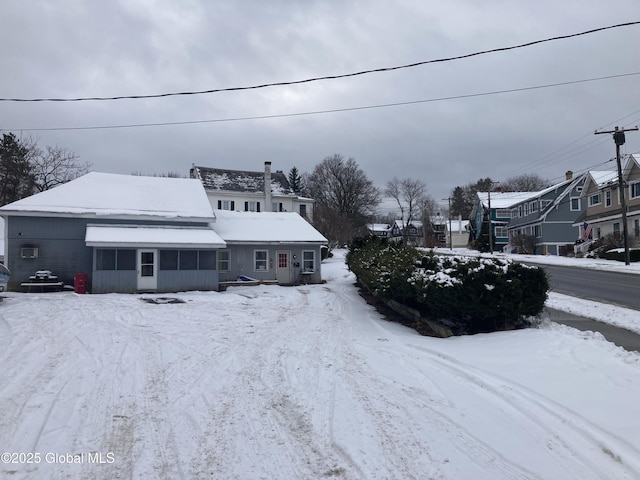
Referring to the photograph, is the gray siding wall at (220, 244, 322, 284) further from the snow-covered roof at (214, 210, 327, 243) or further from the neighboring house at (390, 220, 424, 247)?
the neighboring house at (390, 220, 424, 247)

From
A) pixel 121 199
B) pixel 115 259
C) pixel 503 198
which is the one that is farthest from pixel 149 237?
pixel 503 198

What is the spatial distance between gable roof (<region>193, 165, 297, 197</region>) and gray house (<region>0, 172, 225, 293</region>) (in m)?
31.2

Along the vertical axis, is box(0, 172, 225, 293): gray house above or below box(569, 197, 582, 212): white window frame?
below

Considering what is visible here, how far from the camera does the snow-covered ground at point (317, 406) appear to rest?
14.9 ft

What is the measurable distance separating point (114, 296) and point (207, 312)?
6885 mm

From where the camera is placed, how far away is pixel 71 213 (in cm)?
2294

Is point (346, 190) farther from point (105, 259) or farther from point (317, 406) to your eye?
point (317, 406)

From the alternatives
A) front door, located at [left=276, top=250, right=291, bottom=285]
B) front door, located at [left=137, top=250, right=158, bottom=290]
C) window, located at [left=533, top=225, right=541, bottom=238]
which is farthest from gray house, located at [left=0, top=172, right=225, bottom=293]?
window, located at [left=533, top=225, right=541, bottom=238]

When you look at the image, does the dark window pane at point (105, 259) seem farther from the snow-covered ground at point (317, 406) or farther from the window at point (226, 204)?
the window at point (226, 204)

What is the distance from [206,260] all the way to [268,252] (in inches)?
194

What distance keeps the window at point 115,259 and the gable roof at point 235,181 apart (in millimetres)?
33772

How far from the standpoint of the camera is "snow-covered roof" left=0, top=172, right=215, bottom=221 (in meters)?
23.2

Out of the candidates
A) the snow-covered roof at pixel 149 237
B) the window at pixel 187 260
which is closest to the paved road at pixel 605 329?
the snow-covered roof at pixel 149 237

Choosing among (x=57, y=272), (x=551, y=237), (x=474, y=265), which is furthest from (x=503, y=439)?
(x=551, y=237)
